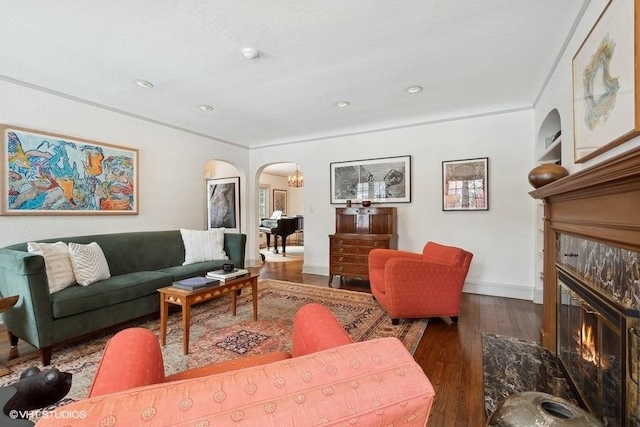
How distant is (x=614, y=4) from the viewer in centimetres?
148

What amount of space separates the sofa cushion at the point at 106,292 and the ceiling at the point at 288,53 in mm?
2053

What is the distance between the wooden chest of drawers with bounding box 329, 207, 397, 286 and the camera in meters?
4.27

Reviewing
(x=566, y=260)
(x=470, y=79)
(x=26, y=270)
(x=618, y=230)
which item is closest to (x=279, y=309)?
(x=26, y=270)

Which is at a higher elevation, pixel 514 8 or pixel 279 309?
pixel 514 8

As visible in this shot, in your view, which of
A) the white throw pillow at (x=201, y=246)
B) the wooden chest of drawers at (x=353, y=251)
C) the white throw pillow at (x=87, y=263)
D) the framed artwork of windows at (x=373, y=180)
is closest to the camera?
the white throw pillow at (x=87, y=263)

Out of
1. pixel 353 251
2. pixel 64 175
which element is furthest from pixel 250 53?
pixel 353 251

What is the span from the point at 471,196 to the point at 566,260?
2.12 m

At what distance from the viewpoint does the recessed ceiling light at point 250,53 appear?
2.40 m

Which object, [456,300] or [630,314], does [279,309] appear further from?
[630,314]

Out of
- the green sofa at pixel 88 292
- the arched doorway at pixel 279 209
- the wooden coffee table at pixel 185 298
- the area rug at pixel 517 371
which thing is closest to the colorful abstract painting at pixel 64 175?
the green sofa at pixel 88 292

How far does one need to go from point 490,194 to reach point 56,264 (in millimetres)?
4942

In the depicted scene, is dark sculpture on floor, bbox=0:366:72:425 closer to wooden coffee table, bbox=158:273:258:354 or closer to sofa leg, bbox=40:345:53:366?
wooden coffee table, bbox=158:273:258:354

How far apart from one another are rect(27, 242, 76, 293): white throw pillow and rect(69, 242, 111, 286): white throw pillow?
5cm

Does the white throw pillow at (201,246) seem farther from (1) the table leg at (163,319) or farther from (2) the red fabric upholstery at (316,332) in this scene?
(2) the red fabric upholstery at (316,332)
